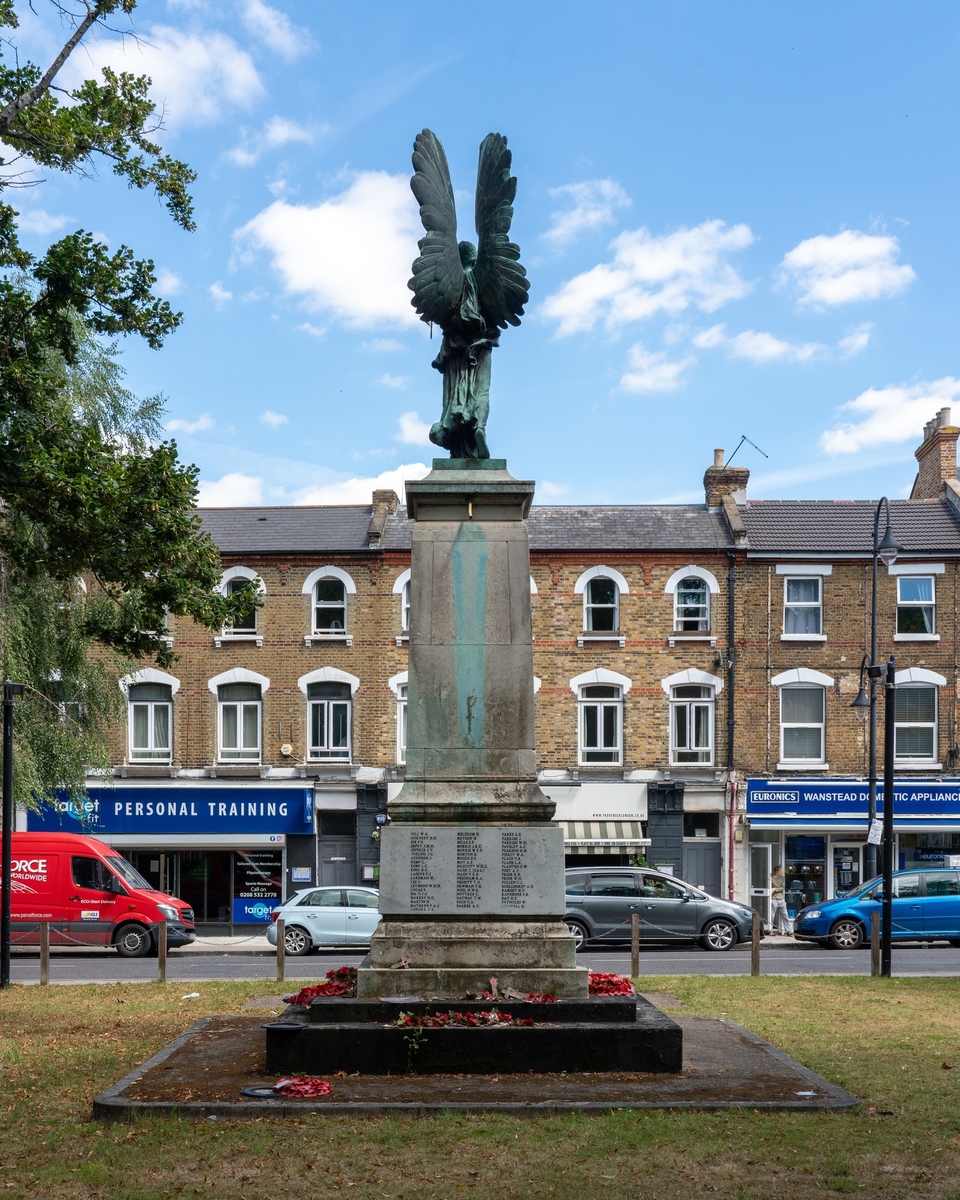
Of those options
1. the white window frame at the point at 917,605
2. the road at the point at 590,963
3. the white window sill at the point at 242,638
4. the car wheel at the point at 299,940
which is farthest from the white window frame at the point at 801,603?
the car wheel at the point at 299,940

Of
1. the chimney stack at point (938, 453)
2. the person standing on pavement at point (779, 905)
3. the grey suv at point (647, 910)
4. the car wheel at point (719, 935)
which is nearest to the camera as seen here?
the grey suv at point (647, 910)

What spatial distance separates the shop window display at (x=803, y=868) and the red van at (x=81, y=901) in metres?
14.8

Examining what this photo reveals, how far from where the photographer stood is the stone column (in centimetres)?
1014

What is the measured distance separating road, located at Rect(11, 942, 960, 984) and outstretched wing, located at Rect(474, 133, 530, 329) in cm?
1093

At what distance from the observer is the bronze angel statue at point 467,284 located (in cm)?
1145

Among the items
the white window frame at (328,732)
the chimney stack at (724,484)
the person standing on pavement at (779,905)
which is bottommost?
the person standing on pavement at (779,905)

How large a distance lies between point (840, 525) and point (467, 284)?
2245 centimetres

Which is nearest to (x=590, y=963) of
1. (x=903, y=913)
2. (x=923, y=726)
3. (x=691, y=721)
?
(x=903, y=913)

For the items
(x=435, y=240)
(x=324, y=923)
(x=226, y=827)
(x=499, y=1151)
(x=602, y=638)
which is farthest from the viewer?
(x=602, y=638)

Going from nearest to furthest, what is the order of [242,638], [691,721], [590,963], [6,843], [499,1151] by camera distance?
[499,1151] → [6,843] → [590,963] → [691,721] → [242,638]

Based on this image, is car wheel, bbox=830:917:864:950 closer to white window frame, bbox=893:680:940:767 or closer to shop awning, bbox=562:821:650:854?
shop awning, bbox=562:821:650:854

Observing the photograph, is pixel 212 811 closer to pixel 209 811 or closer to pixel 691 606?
pixel 209 811

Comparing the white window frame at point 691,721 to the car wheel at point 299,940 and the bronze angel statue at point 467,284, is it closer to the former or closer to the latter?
the car wheel at point 299,940

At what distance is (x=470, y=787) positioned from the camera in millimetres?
10531
